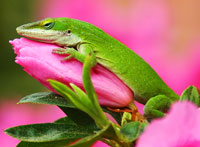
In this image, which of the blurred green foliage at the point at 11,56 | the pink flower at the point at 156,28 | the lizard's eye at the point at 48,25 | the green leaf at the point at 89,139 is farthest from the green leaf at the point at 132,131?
the blurred green foliage at the point at 11,56

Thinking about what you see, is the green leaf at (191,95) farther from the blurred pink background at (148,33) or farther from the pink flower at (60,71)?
the blurred pink background at (148,33)

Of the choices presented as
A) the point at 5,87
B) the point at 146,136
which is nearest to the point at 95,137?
the point at 146,136

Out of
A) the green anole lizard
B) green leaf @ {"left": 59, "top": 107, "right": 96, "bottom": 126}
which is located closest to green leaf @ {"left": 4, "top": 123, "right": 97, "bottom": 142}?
green leaf @ {"left": 59, "top": 107, "right": 96, "bottom": 126}

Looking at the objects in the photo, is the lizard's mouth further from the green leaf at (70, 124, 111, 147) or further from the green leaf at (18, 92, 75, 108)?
the green leaf at (70, 124, 111, 147)

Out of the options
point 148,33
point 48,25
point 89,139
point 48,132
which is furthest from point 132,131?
point 148,33

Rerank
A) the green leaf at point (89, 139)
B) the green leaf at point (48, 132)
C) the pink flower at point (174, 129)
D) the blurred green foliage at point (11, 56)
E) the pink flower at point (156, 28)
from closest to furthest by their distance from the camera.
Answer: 1. the pink flower at point (174, 129)
2. the green leaf at point (89, 139)
3. the green leaf at point (48, 132)
4. the pink flower at point (156, 28)
5. the blurred green foliage at point (11, 56)

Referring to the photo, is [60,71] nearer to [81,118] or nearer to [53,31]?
[81,118]
